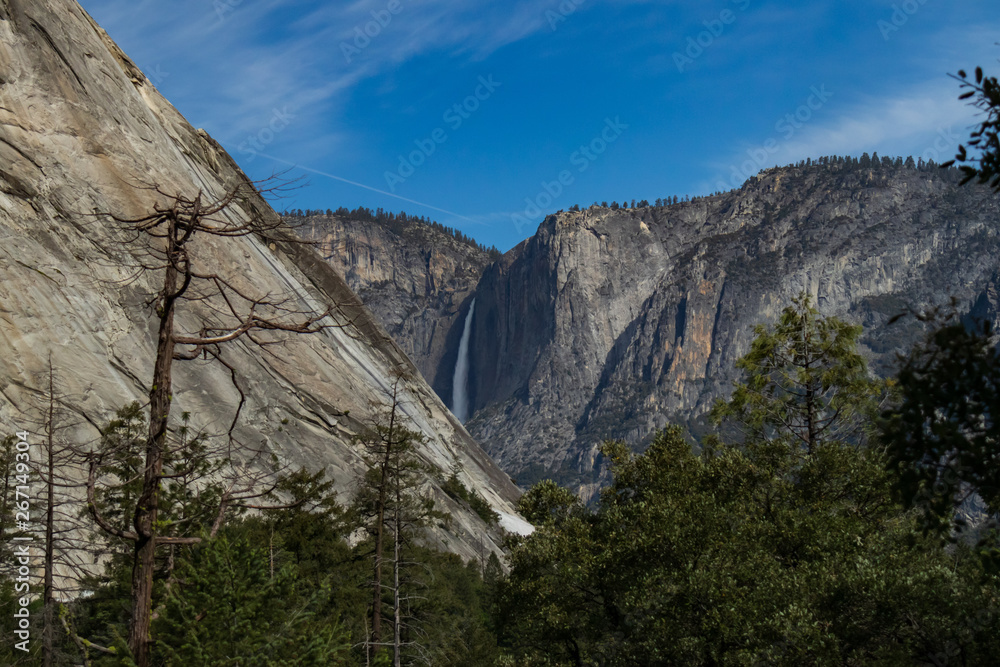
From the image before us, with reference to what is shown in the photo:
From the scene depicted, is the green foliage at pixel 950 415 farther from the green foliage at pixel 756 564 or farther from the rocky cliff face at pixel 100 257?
the rocky cliff face at pixel 100 257

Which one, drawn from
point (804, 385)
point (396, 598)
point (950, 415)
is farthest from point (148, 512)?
point (804, 385)

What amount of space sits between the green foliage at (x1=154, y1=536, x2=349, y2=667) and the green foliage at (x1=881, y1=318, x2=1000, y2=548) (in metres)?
6.14

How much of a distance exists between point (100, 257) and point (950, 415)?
46935 mm

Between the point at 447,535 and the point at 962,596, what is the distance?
4995cm

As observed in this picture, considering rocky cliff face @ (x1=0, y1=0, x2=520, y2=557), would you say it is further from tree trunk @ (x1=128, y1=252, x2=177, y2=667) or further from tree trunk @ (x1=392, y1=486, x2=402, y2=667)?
tree trunk @ (x1=128, y1=252, x2=177, y2=667)

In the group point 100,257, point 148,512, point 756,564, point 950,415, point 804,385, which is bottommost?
point 756,564

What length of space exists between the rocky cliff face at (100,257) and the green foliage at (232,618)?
85.2 feet

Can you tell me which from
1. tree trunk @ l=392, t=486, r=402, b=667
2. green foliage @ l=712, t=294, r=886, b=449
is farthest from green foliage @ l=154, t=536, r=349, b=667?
green foliage @ l=712, t=294, r=886, b=449

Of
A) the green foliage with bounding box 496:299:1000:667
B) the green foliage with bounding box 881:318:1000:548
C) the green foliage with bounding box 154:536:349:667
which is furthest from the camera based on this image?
the green foliage with bounding box 496:299:1000:667

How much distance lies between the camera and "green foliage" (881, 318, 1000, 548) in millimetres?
6145

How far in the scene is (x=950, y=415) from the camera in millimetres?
6352

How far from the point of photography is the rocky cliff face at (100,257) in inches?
1638

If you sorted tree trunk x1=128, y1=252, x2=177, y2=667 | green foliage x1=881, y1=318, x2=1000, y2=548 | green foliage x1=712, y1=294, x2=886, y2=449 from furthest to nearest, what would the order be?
green foliage x1=712, y1=294, x2=886, y2=449
tree trunk x1=128, y1=252, x2=177, y2=667
green foliage x1=881, y1=318, x2=1000, y2=548

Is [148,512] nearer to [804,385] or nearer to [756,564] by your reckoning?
[756,564]
